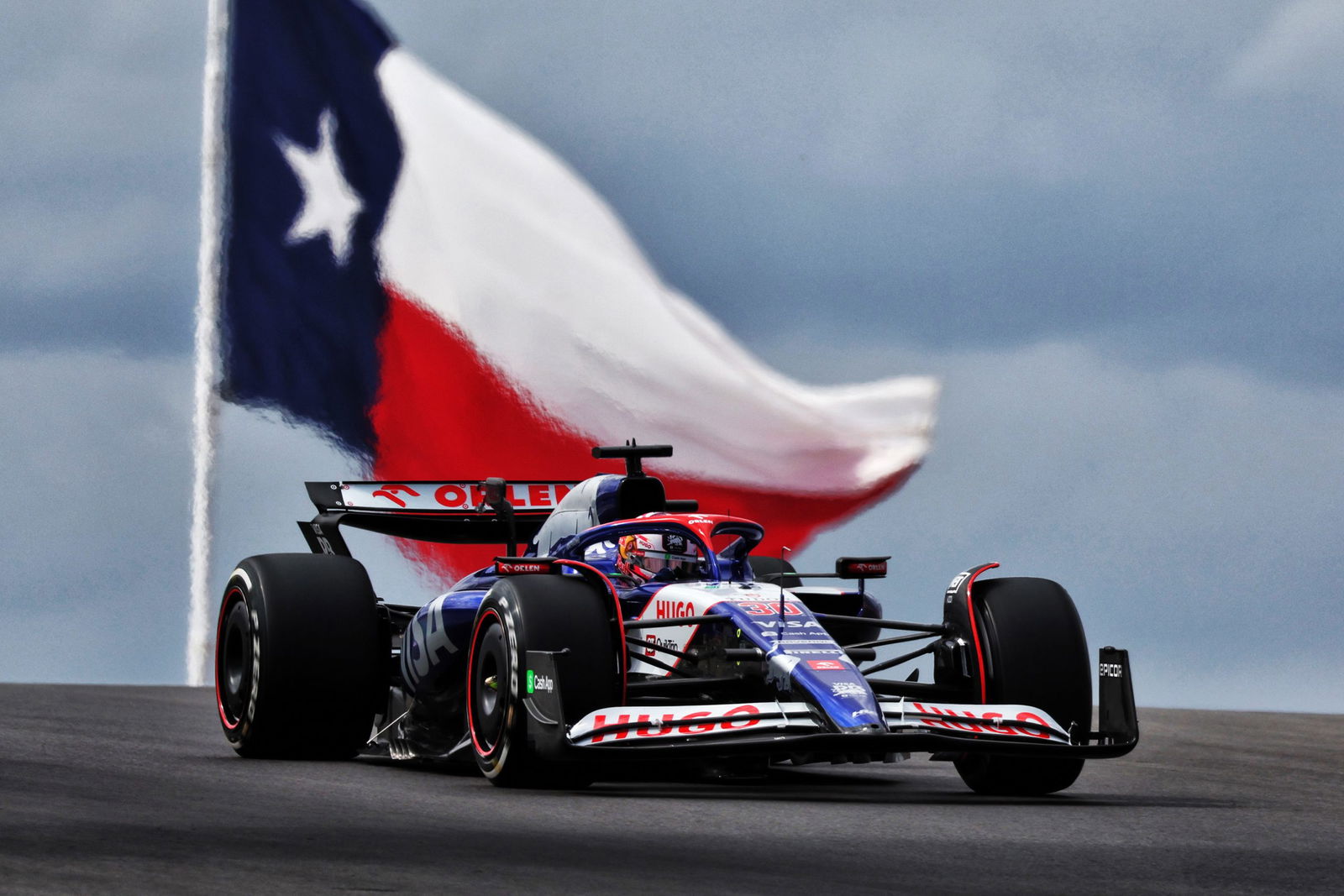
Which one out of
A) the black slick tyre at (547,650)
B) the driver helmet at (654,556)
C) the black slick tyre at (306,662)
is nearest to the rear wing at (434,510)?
the black slick tyre at (306,662)

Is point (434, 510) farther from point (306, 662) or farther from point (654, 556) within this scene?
point (654, 556)

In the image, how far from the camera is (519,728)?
1045 cm

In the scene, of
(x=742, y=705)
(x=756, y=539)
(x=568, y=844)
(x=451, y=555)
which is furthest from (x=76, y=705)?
(x=568, y=844)

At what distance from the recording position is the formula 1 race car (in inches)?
397

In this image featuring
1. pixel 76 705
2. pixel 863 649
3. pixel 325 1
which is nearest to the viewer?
pixel 863 649

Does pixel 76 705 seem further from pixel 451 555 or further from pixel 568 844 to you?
pixel 568 844

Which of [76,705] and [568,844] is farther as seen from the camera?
[76,705]

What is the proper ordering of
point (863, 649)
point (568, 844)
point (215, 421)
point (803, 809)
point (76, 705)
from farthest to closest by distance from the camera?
point (215, 421) < point (76, 705) < point (863, 649) < point (803, 809) < point (568, 844)

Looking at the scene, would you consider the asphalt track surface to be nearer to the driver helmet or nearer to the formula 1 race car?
the formula 1 race car

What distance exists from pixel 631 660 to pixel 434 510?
3.42 metres

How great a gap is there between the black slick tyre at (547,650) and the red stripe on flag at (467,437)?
7.92 m

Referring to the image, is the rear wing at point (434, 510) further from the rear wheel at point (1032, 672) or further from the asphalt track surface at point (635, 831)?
the rear wheel at point (1032, 672)

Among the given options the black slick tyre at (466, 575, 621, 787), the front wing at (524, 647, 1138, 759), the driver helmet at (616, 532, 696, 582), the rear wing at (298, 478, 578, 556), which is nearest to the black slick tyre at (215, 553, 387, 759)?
the rear wing at (298, 478, 578, 556)

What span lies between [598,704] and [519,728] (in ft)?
1.56
